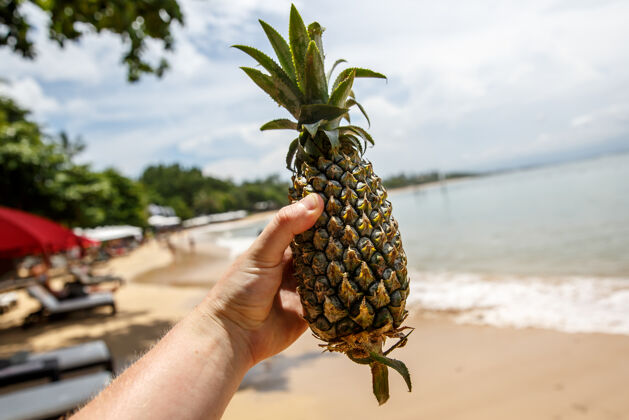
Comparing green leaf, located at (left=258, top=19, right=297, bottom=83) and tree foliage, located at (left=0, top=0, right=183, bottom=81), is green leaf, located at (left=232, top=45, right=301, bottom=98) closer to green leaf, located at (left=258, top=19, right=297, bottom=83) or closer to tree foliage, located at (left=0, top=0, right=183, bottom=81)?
green leaf, located at (left=258, top=19, right=297, bottom=83)

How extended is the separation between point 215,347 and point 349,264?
85 cm

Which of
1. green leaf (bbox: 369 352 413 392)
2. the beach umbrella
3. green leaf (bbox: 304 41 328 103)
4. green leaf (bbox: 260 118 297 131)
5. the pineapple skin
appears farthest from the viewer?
the beach umbrella

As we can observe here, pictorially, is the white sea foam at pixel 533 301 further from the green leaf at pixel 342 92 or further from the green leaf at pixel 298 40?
the green leaf at pixel 298 40

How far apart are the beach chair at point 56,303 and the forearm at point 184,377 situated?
12.1 m

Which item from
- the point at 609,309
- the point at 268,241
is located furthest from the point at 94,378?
the point at 609,309

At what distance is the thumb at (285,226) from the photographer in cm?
193

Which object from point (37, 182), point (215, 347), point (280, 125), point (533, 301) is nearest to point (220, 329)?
point (215, 347)

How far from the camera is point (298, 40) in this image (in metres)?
2.11

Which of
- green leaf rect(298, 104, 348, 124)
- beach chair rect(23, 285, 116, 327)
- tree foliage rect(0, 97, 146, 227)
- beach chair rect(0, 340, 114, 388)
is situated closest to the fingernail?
green leaf rect(298, 104, 348, 124)

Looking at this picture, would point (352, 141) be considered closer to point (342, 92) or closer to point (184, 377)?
point (342, 92)

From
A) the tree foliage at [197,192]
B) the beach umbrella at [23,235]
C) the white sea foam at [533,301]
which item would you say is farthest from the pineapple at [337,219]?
the tree foliage at [197,192]

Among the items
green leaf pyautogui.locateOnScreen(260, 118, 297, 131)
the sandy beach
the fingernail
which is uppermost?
green leaf pyautogui.locateOnScreen(260, 118, 297, 131)

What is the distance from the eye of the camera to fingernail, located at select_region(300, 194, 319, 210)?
195 cm

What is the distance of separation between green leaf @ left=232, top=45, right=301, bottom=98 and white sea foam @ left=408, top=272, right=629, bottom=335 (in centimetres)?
933
